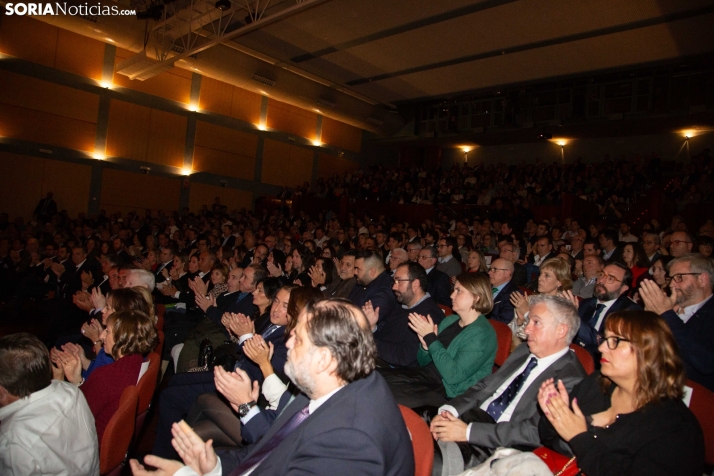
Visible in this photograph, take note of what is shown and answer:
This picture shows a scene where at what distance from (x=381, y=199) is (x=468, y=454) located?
12.0 meters

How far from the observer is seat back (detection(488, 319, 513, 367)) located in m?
2.78

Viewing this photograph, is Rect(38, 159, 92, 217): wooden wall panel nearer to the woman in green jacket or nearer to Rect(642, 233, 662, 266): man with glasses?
the woman in green jacket

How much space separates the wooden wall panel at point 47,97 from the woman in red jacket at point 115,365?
11701 mm

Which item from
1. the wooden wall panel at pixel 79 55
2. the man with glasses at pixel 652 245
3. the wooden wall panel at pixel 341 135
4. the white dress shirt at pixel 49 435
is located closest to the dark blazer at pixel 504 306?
the man with glasses at pixel 652 245

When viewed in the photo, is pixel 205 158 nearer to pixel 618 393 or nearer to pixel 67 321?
pixel 67 321

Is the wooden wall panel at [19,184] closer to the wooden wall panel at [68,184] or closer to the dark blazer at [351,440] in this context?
the wooden wall panel at [68,184]

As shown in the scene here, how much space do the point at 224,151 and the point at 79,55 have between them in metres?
4.58

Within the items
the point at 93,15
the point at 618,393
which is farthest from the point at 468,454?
the point at 93,15

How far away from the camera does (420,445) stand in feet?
5.10

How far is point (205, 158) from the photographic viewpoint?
14375 millimetres

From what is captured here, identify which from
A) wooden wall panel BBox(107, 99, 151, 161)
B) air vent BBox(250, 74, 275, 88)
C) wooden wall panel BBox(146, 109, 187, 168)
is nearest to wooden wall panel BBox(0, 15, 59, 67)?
wooden wall panel BBox(107, 99, 151, 161)

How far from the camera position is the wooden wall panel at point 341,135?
17406 mm

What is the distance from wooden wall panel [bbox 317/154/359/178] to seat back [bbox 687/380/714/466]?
52.1ft

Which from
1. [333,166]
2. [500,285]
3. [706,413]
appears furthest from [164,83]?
[706,413]
